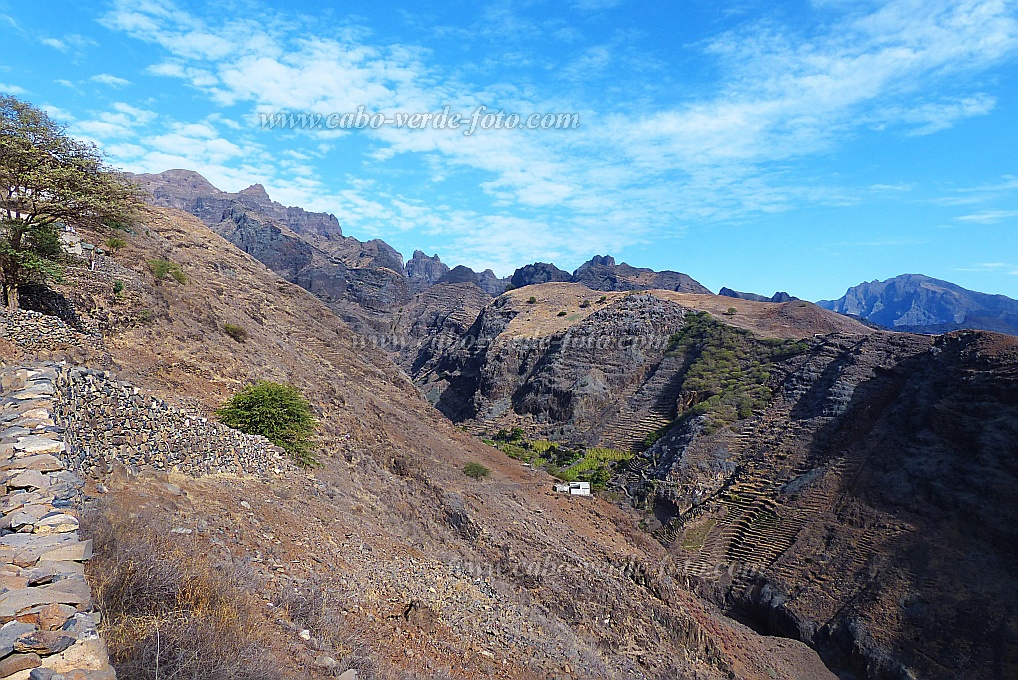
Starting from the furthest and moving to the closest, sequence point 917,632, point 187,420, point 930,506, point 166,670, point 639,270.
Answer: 1. point 639,270
2. point 930,506
3. point 917,632
4. point 187,420
5. point 166,670

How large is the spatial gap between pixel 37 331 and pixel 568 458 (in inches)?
1301

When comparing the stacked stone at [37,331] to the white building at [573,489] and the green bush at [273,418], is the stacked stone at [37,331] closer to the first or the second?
the green bush at [273,418]

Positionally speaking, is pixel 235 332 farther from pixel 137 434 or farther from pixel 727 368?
pixel 727 368

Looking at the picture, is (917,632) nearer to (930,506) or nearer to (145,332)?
(930,506)

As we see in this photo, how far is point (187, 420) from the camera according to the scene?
11.1 m

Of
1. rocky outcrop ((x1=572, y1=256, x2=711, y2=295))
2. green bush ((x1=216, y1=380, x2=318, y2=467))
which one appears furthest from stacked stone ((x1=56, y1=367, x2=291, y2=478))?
rocky outcrop ((x1=572, y1=256, x2=711, y2=295))

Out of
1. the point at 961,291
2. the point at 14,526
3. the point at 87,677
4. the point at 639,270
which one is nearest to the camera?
the point at 87,677

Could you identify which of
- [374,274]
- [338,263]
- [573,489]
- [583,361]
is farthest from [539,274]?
[573,489]

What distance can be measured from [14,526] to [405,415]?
23836 millimetres

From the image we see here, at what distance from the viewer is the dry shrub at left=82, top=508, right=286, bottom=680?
3984 millimetres

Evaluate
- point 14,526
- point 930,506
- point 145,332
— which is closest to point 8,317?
point 145,332

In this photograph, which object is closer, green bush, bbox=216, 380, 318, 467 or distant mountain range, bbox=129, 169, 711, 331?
green bush, bbox=216, 380, 318, 467

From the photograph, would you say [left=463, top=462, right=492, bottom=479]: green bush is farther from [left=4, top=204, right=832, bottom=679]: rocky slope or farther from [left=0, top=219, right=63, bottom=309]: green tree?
[left=0, top=219, right=63, bottom=309]: green tree

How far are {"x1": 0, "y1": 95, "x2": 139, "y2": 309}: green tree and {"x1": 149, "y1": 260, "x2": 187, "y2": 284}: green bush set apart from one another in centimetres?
673
